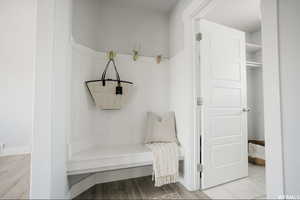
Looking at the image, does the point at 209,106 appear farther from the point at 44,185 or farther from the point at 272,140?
the point at 44,185

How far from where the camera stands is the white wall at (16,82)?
278 centimetres

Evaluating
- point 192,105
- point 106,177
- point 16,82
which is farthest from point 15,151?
point 192,105

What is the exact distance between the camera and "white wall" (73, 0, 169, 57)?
1936mm

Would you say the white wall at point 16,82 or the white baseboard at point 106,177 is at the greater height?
the white wall at point 16,82

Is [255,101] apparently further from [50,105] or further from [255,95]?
[50,105]

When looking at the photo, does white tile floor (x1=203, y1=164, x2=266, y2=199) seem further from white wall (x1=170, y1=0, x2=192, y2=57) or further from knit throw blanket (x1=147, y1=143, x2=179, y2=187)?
white wall (x1=170, y1=0, x2=192, y2=57)

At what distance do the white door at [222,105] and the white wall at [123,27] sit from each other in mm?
733

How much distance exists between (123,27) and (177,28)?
2.60ft

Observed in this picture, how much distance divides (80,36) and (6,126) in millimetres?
2609

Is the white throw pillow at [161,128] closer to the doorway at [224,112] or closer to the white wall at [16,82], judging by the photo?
the doorway at [224,112]

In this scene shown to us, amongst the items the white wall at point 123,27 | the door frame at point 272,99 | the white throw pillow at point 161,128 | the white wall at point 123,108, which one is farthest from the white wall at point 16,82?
the door frame at point 272,99

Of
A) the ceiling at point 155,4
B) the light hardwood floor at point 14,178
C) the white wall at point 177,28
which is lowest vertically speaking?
the light hardwood floor at point 14,178

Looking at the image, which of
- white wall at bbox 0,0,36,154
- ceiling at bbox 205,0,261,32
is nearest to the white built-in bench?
white wall at bbox 0,0,36,154

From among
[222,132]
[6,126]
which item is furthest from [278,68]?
[6,126]
